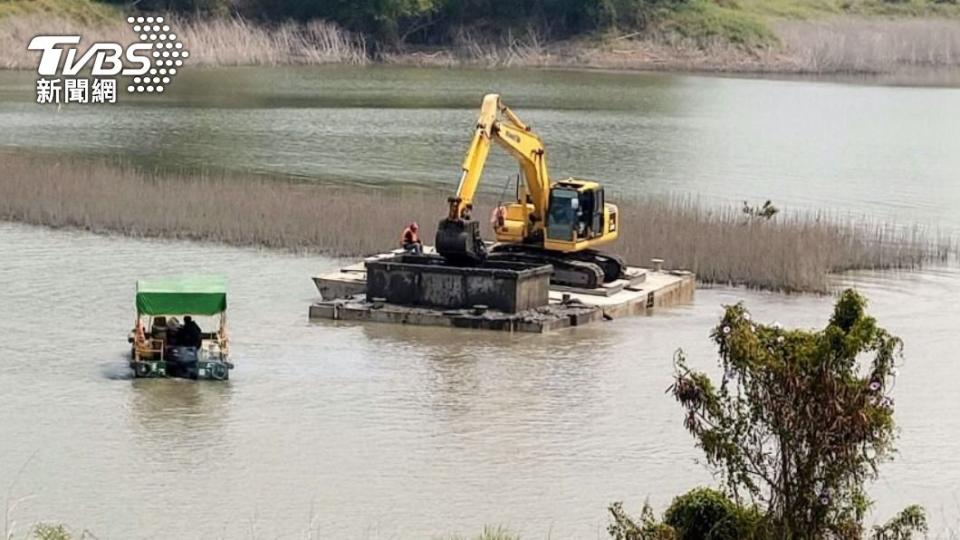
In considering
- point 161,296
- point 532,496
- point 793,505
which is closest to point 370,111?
point 161,296

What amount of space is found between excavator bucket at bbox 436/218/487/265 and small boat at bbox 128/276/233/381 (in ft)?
12.3

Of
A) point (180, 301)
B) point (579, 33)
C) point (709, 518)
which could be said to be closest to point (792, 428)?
point (709, 518)

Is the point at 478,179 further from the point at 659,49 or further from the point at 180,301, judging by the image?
the point at 659,49

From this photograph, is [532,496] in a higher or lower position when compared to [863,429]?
lower

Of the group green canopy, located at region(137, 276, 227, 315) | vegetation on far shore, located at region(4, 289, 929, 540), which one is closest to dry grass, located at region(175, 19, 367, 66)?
green canopy, located at region(137, 276, 227, 315)

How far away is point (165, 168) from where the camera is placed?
42562 mm

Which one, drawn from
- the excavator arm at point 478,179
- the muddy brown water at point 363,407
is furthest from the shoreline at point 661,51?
the excavator arm at point 478,179

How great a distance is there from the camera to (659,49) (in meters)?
88.2

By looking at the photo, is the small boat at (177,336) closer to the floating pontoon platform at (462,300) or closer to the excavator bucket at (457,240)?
the floating pontoon platform at (462,300)

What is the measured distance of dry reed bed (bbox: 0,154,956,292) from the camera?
30.8 metres

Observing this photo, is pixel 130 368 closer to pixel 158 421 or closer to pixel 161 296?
pixel 161 296

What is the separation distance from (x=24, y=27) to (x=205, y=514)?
58252 mm

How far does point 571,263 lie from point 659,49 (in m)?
61.4

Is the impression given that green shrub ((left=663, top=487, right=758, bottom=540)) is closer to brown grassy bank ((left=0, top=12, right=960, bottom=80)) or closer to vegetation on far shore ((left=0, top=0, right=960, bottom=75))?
brown grassy bank ((left=0, top=12, right=960, bottom=80))
